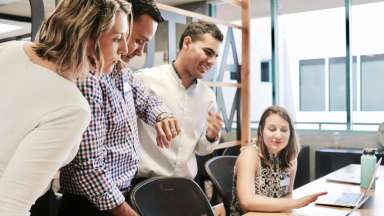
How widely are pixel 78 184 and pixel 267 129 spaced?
1209mm

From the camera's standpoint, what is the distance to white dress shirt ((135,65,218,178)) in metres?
1.94

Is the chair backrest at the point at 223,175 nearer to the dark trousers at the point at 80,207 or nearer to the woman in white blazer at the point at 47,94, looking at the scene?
the dark trousers at the point at 80,207

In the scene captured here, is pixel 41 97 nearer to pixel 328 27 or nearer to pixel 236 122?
pixel 236 122

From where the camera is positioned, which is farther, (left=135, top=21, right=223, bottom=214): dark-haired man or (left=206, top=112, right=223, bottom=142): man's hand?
(left=135, top=21, right=223, bottom=214): dark-haired man

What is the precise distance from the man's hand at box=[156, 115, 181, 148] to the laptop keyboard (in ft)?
3.08

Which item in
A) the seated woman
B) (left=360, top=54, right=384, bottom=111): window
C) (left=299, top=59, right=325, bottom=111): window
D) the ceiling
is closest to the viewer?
the seated woman

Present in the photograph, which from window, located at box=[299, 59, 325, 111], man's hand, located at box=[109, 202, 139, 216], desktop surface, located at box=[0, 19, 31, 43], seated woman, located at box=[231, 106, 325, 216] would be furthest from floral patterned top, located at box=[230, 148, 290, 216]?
window, located at box=[299, 59, 325, 111]

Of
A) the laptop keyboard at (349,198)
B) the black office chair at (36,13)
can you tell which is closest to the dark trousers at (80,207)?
the laptop keyboard at (349,198)

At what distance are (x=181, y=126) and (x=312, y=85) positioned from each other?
4.03 m

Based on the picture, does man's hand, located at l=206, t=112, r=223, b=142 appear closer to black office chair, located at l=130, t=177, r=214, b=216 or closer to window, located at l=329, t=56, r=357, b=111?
black office chair, located at l=130, t=177, r=214, b=216

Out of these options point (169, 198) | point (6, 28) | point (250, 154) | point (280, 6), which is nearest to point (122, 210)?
point (169, 198)

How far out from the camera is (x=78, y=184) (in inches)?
51.4

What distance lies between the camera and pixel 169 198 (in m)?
1.62

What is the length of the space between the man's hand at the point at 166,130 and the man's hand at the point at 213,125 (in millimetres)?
333
